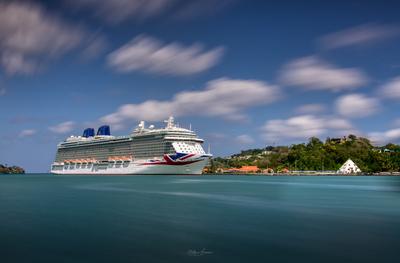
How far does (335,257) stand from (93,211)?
61.0ft

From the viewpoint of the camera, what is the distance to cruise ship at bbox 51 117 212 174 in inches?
4011

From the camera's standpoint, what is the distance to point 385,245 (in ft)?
53.8

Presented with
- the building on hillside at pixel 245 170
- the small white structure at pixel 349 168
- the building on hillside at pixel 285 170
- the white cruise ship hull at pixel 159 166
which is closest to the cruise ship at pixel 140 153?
the white cruise ship hull at pixel 159 166

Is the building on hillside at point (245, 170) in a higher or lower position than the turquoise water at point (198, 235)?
higher

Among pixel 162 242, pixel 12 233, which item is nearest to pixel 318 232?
pixel 162 242

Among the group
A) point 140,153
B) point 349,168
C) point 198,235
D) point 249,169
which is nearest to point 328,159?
point 349,168

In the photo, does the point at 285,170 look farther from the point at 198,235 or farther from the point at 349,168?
the point at 198,235

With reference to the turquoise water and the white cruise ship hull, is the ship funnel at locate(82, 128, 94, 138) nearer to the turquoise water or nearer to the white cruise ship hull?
the white cruise ship hull

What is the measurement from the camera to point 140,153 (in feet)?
372

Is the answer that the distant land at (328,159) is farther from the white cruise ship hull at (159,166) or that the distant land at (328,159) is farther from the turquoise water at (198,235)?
the turquoise water at (198,235)

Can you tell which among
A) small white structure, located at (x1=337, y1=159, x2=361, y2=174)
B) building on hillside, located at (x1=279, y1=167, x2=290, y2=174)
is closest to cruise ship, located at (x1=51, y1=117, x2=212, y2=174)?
building on hillside, located at (x1=279, y1=167, x2=290, y2=174)

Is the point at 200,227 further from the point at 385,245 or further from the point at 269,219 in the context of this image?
the point at 385,245

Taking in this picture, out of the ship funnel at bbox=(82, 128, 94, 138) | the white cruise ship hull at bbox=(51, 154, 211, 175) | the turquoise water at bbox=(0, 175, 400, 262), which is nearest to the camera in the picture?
the turquoise water at bbox=(0, 175, 400, 262)

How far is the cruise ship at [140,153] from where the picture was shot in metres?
102
